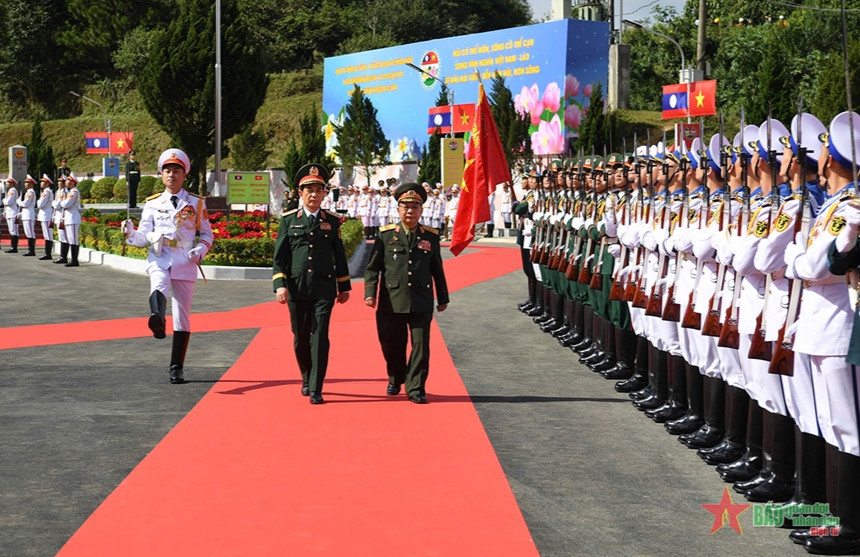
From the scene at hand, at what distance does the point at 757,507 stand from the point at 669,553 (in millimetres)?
1106

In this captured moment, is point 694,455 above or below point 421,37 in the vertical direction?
below

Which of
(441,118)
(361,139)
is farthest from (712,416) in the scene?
(361,139)

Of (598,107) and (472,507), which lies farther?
(598,107)

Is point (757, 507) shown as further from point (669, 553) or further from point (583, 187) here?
point (583, 187)

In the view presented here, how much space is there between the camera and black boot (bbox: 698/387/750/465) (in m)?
7.16

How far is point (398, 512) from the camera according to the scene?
240 inches

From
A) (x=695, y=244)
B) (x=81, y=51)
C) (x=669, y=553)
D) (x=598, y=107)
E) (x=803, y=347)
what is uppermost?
(x=81, y=51)

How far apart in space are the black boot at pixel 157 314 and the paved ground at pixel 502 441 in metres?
0.50

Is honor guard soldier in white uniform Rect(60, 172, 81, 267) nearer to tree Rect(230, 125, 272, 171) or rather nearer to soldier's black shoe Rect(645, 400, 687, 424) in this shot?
soldier's black shoe Rect(645, 400, 687, 424)

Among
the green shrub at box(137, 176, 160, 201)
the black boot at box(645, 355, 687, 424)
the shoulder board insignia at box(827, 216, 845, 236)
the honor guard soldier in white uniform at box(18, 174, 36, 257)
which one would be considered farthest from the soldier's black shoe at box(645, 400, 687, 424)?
the green shrub at box(137, 176, 160, 201)

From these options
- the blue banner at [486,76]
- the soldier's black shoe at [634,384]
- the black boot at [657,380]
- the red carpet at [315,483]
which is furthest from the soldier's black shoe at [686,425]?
the blue banner at [486,76]

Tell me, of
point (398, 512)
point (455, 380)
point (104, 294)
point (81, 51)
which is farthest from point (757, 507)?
point (81, 51)

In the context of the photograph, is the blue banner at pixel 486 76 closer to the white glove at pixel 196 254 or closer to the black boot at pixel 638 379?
the white glove at pixel 196 254

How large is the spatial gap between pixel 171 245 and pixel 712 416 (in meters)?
5.13
